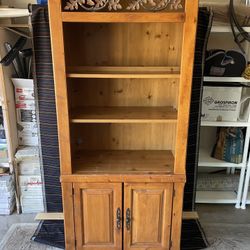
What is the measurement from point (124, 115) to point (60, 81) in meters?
0.44

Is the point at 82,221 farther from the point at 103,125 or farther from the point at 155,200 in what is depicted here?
the point at 103,125

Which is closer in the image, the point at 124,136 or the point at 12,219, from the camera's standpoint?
the point at 124,136

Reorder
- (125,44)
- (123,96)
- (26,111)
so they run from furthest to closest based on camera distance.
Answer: (26,111), (123,96), (125,44)

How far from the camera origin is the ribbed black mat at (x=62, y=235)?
200cm

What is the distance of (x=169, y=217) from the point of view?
1767 millimetres

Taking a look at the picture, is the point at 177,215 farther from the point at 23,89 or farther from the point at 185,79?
the point at 23,89

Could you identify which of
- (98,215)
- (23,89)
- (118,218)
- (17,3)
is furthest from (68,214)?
(17,3)

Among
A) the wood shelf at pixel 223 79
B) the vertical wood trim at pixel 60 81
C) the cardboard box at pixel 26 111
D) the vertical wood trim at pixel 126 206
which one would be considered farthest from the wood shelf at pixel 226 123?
the cardboard box at pixel 26 111

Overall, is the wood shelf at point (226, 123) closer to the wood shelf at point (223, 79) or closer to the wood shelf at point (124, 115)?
the wood shelf at point (223, 79)

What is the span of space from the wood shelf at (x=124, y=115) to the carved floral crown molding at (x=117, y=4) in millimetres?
602

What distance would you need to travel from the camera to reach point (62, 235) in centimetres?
204

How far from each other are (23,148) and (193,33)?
1.56 m

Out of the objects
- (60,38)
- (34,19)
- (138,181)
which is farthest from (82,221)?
(34,19)

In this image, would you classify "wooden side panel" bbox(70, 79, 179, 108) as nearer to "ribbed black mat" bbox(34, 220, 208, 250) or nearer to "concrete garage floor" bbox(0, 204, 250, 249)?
"ribbed black mat" bbox(34, 220, 208, 250)
